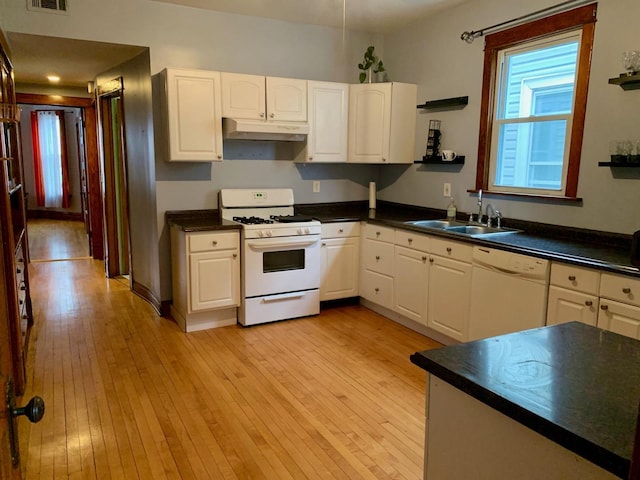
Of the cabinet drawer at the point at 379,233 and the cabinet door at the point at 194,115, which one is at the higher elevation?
the cabinet door at the point at 194,115

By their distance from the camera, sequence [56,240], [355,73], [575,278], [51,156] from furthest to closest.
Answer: [51,156] < [56,240] < [355,73] < [575,278]

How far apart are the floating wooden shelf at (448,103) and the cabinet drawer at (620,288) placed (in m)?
2.07

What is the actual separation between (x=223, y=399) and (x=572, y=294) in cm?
208

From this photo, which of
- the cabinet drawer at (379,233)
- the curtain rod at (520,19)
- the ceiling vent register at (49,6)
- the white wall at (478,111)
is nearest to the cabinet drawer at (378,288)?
the cabinet drawer at (379,233)

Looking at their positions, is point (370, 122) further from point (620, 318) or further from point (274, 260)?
point (620, 318)

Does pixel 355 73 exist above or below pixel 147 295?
above

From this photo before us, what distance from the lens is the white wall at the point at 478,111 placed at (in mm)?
2922

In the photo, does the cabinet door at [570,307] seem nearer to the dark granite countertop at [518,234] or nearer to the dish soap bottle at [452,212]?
the dark granite countertop at [518,234]

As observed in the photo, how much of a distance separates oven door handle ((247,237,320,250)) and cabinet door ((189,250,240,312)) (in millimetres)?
177

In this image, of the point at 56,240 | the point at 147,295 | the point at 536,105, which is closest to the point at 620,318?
the point at 536,105

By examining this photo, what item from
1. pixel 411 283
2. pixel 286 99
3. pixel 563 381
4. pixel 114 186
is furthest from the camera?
pixel 114 186

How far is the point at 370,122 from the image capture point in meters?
4.55

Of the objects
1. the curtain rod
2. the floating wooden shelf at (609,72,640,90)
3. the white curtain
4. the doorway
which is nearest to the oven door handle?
the doorway

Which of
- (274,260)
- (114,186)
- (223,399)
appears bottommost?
(223,399)
